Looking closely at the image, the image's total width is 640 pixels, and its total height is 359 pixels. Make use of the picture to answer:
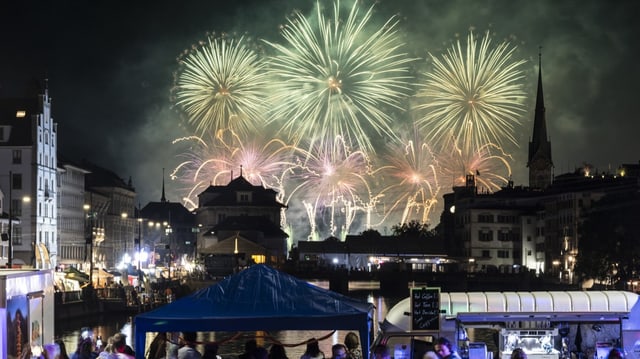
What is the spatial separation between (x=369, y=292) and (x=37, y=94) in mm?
50216

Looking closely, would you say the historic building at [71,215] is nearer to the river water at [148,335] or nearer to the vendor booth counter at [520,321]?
the river water at [148,335]

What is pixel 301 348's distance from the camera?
69125mm

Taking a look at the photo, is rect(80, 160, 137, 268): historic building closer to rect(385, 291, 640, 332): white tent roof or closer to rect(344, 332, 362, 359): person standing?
rect(385, 291, 640, 332): white tent roof

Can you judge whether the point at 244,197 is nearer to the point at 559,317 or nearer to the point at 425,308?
the point at 559,317

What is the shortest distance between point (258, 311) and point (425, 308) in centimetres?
687

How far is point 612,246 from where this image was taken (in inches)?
4459

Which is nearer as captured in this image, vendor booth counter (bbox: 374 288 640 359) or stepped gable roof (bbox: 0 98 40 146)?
vendor booth counter (bbox: 374 288 640 359)

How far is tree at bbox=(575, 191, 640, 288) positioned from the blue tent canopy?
89284mm

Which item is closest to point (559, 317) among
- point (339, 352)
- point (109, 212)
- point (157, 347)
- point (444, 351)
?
point (444, 351)

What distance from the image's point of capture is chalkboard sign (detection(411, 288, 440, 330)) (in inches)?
1076

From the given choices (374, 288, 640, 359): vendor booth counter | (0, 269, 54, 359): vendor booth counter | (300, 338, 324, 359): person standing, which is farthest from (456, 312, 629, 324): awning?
(0, 269, 54, 359): vendor booth counter

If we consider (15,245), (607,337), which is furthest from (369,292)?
(607,337)

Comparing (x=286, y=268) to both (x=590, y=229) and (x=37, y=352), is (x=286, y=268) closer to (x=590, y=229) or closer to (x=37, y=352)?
(x=590, y=229)

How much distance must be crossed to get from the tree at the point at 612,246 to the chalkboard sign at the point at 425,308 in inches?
3271
